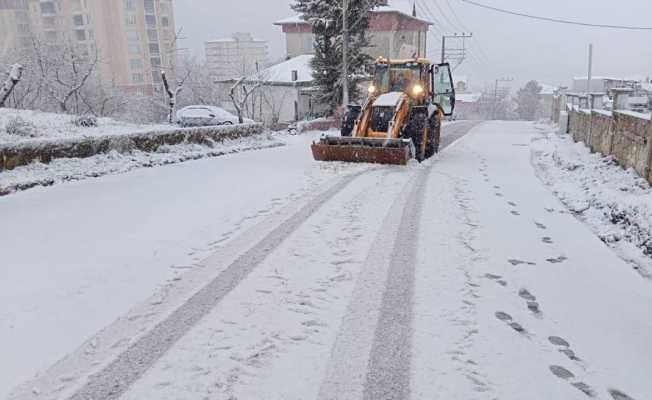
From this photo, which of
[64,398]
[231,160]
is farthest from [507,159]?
[64,398]

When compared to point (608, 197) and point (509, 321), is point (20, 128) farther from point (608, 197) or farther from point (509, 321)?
point (608, 197)

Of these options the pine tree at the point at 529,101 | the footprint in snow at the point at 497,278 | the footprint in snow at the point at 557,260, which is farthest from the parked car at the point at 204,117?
the pine tree at the point at 529,101

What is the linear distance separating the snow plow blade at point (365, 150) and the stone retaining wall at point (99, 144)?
3.65m

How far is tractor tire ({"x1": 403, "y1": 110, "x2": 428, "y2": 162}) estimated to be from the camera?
409 inches

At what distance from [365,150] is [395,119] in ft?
3.46

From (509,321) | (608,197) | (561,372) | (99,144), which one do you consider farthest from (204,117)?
(561,372)

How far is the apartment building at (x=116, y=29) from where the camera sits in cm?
5344

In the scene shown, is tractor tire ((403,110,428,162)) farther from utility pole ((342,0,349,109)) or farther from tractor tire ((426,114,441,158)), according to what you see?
utility pole ((342,0,349,109))

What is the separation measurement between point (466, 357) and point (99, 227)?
4513 millimetres

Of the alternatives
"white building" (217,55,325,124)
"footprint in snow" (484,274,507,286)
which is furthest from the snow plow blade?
"white building" (217,55,325,124)

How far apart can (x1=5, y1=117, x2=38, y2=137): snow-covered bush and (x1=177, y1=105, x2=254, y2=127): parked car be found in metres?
10.1

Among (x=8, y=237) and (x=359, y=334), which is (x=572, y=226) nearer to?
(x=359, y=334)

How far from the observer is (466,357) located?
9.56 feet

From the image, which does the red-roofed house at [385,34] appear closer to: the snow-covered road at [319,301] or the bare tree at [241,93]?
the bare tree at [241,93]
